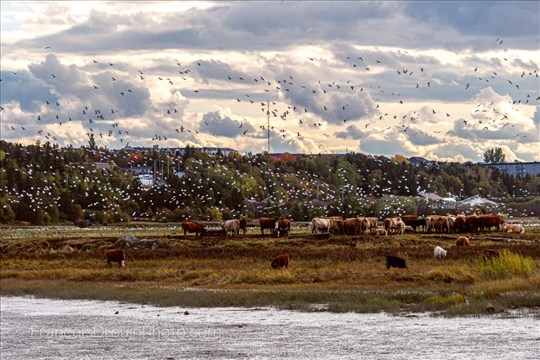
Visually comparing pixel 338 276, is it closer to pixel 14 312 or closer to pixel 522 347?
pixel 14 312

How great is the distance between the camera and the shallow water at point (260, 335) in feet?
117

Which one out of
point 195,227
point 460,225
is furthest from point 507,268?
point 195,227

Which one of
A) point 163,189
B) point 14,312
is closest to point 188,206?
point 163,189

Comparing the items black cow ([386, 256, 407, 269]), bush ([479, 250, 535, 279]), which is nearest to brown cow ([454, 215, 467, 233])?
black cow ([386, 256, 407, 269])

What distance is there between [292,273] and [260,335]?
1888 cm

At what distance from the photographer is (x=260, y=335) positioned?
3953cm

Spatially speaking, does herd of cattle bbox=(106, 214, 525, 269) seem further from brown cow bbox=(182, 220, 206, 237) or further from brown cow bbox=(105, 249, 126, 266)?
brown cow bbox=(105, 249, 126, 266)

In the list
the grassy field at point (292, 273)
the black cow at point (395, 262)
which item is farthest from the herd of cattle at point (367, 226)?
the black cow at point (395, 262)

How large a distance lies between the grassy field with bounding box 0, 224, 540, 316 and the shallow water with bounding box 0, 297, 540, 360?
109 inches

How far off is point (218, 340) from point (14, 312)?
47.6ft

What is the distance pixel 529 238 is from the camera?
8694 cm

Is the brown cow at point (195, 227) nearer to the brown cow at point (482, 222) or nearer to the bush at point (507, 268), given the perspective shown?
the brown cow at point (482, 222)

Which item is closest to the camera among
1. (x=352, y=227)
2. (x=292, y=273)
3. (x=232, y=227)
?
(x=292, y=273)

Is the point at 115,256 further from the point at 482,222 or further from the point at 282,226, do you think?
the point at 482,222
